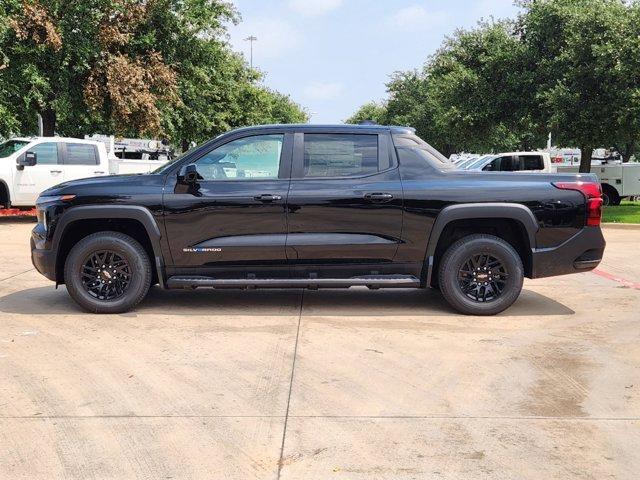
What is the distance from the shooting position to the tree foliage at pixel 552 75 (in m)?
19.4

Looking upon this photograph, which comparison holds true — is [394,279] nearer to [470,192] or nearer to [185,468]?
[470,192]

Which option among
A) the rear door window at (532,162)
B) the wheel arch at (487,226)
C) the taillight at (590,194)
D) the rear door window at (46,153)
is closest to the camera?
the wheel arch at (487,226)

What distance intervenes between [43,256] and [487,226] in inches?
169

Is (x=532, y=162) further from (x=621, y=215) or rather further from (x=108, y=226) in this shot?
(x=108, y=226)

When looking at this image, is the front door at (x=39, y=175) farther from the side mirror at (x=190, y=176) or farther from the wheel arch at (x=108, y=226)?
the side mirror at (x=190, y=176)

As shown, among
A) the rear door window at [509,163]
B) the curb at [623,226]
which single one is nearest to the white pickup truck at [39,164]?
the rear door window at [509,163]

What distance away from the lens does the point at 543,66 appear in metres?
22.1

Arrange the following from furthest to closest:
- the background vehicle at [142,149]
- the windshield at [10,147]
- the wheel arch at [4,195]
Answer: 1. the background vehicle at [142,149]
2. the windshield at [10,147]
3. the wheel arch at [4,195]

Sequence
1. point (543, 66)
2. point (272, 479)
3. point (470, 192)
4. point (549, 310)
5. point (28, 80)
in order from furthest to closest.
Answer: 1. point (543, 66)
2. point (28, 80)
3. point (549, 310)
4. point (470, 192)
5. point (272, 479)

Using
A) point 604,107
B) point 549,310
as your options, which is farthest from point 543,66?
point 549,310

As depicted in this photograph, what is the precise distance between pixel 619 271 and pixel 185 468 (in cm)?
817

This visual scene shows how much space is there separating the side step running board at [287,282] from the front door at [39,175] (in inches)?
442

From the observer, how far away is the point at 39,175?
1720 centimetres

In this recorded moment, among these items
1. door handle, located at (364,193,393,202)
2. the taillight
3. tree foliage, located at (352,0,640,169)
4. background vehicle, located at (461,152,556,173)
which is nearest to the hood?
door handle, located at (364,193,393,202)
